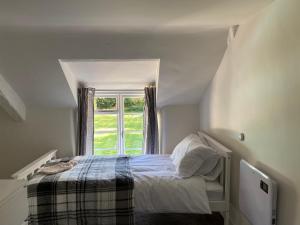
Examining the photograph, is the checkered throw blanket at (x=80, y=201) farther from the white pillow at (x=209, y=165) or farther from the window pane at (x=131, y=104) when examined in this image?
the window pane at (x=131, y=104)

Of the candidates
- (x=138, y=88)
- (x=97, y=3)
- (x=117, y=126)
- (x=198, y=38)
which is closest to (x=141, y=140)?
(x=117, y=126)

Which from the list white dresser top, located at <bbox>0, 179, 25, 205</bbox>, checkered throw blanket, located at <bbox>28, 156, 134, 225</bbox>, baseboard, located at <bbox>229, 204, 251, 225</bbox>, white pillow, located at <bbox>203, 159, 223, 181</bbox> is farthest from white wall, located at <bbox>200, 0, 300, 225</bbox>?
white dresser top, located at <bbox>0, 179, 25, 205</bbox>

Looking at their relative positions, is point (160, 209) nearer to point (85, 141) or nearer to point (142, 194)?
point (142, 194)

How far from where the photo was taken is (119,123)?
14.1 feet

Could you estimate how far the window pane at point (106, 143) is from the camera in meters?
4.27

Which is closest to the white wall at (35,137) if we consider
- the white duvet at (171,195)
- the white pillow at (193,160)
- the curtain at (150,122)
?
the curtain at (150,122)

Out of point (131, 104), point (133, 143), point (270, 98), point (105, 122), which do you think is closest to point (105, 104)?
point (105, 122)

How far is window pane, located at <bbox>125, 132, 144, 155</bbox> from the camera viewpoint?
170 inches

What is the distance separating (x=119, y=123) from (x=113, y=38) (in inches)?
73.3

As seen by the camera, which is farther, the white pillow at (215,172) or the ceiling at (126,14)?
the white pillow at (215,172)

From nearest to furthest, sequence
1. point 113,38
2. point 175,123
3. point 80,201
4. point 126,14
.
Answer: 1. point 126,14
2. point 80,201
3. point 113,38
4. point 175,123

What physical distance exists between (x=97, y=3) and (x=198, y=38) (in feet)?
4.30

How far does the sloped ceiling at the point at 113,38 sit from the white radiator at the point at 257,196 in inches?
51.2

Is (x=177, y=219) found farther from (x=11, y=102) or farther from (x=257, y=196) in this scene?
(x=11, y=102)
